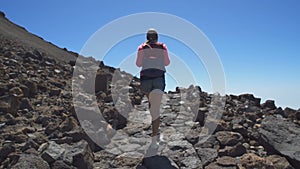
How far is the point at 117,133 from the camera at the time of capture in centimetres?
706

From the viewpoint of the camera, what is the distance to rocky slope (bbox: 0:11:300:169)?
205 inches

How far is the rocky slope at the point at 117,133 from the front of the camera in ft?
17.1

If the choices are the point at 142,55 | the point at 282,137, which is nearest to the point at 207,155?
the point at 282,137

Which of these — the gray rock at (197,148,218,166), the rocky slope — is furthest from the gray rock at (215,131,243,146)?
the gray rock at (197,148,218,166)

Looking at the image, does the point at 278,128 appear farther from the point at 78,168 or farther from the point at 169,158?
the point at 78,168

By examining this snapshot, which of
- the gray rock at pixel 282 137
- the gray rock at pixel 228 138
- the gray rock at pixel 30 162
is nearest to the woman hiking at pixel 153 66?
the gray rock at pixel 228 138

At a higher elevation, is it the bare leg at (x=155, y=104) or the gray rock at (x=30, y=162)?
the bare leg at (x=155, y=104)

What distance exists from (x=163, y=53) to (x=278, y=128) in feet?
9.83

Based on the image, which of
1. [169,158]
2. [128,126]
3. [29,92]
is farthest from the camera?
[29,92]

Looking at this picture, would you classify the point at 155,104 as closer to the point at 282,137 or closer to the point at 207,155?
the point at 207,155

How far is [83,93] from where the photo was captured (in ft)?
32.6

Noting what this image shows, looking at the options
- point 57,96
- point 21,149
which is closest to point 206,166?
point 21,149

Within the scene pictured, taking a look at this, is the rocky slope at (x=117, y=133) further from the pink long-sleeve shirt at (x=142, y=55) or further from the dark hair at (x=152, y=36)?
the dark hair at (x=152, y=36)

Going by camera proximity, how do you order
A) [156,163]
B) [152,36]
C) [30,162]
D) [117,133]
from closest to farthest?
[30,162], [156,163], [152,36], [117,133]
